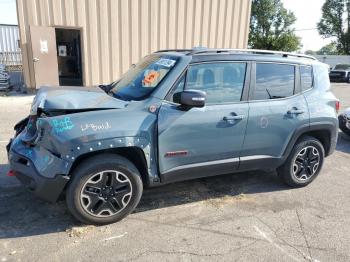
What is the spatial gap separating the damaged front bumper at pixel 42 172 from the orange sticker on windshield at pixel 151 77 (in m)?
1.25

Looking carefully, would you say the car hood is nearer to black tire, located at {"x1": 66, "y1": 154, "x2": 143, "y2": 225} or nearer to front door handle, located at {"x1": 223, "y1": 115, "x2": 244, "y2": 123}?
black tire, located at {"x1": 66, "y1": 154, "x2": 143, "y2": 225}

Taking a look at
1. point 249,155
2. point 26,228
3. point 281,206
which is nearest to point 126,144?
point 26,228

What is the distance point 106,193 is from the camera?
3264mm

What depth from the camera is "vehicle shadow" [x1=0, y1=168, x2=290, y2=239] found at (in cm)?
327

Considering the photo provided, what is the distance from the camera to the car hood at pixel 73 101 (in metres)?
3.19

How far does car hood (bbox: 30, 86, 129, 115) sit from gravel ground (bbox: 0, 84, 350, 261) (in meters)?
1.16

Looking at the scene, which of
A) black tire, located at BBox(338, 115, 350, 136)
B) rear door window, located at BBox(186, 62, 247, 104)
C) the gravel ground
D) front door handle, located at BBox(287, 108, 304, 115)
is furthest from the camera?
A: black tire, located at BBox(338, 115, 350, 136)

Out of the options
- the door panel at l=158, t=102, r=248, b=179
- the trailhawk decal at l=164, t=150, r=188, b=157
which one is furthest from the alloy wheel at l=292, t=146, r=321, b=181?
the trailhawk decal at l=164, t=150, r=188, b=157

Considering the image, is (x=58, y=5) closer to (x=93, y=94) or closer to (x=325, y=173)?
(x=93, y=94)

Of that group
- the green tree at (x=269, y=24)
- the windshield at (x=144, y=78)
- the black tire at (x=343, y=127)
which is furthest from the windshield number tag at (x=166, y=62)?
the green tree at (x=269, y=24)

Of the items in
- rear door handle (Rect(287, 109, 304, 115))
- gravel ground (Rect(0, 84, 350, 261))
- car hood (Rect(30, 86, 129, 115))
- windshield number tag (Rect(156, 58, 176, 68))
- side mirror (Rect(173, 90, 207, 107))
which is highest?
windshield number tag (Rect(156, 58, 176, 68))

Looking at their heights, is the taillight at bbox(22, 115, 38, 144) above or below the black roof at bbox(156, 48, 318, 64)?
below

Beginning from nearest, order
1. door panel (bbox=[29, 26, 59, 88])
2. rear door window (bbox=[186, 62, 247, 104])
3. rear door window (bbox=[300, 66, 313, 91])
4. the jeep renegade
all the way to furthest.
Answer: the jeep renegade
rear door window (bbox=[186, 62, 247, 104])
rear door window (bbox=[300, 66, 313, 91])
door panel (bbox=[29, 26, 59, 88])

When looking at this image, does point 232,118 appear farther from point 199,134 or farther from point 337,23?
point 337,23
